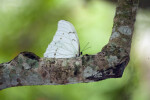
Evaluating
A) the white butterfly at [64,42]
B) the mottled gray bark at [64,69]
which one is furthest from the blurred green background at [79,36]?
the mottled gray bark at [64,69]

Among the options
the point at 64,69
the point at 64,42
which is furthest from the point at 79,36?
the point at 64,69

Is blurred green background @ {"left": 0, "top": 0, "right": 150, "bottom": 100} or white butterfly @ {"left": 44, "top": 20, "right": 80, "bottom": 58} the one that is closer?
white butterfly @ {"left": 44, "top": 20, "right": 80, "bottom": 58}

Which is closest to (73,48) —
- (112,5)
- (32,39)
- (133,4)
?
(133,4)

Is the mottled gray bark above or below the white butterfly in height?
below

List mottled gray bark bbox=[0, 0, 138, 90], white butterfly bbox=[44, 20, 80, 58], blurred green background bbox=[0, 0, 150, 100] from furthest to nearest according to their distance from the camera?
blurred green background bbox=[0, 0, 150, 100]
white butterfly bbox=[44, 20, 80, 58]
mottled gray bark bbox=[0, 0, 138, 90]

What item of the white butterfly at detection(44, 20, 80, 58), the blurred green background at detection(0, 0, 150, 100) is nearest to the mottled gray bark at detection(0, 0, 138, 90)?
the white butterfly at detection(44, 20, 80, 58)

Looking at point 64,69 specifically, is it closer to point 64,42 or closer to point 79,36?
point 64,42

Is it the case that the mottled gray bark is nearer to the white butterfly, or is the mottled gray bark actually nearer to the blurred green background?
the white butterfly
